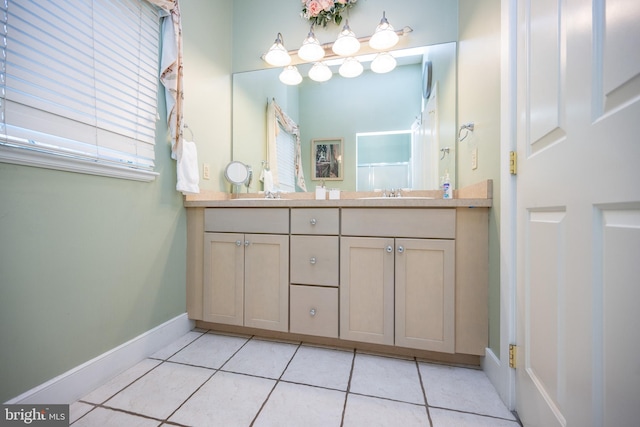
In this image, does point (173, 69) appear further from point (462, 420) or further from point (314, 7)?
point (462, 420)

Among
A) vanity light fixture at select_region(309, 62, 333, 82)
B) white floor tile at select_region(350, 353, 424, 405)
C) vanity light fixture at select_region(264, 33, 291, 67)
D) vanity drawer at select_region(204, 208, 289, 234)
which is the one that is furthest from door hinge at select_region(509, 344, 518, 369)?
vanity light fixture at select_region(264, 33, 291, 67)

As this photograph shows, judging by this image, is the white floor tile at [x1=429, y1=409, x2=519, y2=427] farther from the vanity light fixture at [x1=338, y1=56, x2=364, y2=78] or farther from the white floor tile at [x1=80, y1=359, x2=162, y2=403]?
the vanity light fixture at [x1=338, y1=56, x2=364, y2=78]

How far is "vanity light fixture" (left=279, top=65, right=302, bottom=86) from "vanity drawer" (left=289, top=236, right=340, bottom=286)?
1.30 m

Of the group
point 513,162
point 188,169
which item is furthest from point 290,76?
point 513,162

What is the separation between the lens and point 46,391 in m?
0.93

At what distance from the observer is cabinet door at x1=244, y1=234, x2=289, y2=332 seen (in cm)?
144

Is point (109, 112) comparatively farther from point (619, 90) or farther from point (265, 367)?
point (619, 90)

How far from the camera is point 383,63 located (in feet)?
5.79

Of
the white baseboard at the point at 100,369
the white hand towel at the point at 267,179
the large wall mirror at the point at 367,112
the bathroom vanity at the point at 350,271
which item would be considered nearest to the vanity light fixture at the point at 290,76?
the large wall mirror at the point at 367,112

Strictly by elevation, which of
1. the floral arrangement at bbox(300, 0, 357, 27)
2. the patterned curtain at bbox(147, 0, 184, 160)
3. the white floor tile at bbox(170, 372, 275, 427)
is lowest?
the white floor tile at bbox(170, 372, 275, 427)

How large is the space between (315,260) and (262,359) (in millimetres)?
587

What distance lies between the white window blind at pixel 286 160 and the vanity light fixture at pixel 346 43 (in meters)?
0.70

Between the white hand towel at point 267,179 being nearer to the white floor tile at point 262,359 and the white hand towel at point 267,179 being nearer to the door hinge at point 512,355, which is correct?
the white floor tile at point 262,359

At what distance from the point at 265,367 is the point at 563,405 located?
1.12m
